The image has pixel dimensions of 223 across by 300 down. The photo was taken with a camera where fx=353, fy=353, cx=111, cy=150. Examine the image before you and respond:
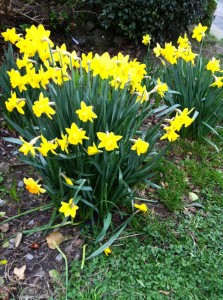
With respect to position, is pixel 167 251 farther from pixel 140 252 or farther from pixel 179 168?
pixel 179 168

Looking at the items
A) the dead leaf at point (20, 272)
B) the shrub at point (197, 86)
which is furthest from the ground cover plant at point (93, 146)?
the shrub at point (197, 86)

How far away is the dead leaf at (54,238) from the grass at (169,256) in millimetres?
178

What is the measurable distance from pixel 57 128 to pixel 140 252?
3.01ft

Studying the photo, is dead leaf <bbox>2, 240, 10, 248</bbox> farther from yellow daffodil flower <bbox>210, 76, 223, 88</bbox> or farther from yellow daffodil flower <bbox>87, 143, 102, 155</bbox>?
yellow daffodil flower <bbox>210, 76, 223, 88</bbox>

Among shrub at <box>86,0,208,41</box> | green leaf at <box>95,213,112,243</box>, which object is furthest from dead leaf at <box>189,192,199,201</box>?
shrub at <box>86,0,208,41</box>

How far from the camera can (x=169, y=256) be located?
2.18m

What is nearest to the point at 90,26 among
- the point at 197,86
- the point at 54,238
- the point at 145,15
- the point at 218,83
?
the point at 145,15

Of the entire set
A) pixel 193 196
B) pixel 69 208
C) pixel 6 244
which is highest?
pixel 69 208

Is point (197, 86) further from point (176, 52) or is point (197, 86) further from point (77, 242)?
point (77, 242)

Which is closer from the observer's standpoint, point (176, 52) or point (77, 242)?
point (77, 242)

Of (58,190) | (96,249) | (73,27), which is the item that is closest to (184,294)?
(96,249)

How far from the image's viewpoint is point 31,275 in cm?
201

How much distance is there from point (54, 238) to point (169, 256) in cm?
72

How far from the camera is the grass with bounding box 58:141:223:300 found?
1.99 m
